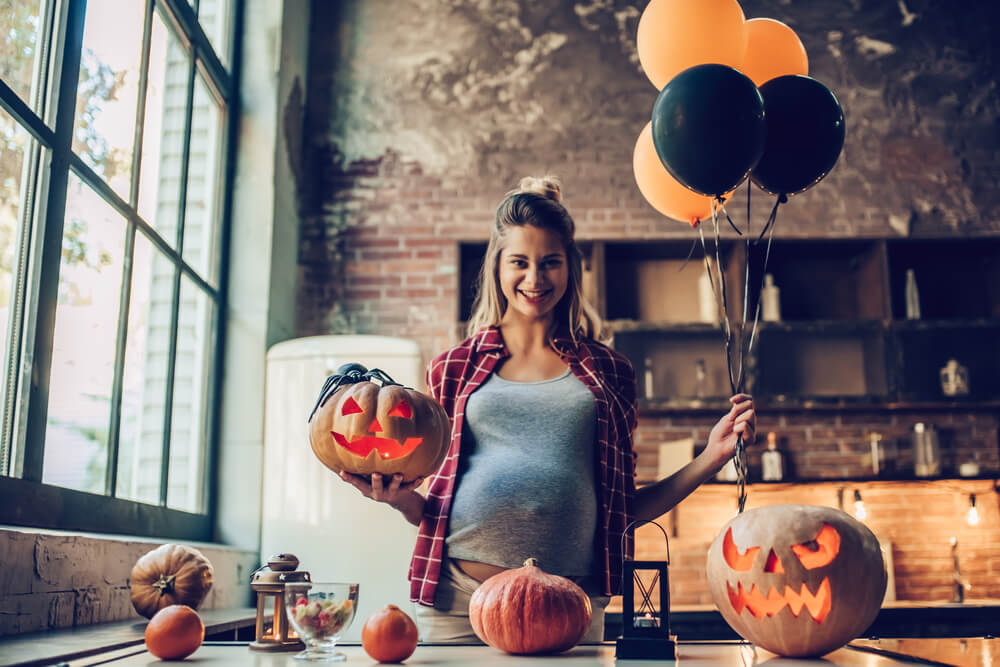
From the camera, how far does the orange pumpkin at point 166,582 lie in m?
1.92

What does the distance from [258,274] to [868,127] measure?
296cm

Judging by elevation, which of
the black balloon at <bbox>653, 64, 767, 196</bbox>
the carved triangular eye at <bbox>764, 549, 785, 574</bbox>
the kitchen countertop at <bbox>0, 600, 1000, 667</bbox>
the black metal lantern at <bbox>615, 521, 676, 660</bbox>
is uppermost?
the black balloon at <bbox>653, 64, 767, 196</bbox>

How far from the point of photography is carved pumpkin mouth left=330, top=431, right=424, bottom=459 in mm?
1228

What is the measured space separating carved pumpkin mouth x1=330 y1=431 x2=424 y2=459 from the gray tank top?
1.56 ft

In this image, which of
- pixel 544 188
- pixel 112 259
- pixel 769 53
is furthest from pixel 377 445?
pixel 112 259

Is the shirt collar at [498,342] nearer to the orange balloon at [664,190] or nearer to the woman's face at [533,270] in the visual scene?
the woman's face at [533,270]

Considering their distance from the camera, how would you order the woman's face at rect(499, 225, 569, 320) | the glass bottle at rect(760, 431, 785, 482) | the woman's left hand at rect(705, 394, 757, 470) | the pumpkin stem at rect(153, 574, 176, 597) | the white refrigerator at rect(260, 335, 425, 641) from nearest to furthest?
the woman's left hand at rect(705, 394, 757, 470) < the woman's face at rect(499, 225, 569, 320) < the pumpkin stem at rect(153, 574, 176, 597) < the white refrigerator at rect(260, 335, 425, 641) < the glass bottle at rect(760, 431, 785, 482)

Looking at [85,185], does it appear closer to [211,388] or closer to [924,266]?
[211,388]

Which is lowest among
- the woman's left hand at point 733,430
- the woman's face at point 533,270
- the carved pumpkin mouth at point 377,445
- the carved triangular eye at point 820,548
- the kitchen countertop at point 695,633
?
the kitchen countertop at point 695,633

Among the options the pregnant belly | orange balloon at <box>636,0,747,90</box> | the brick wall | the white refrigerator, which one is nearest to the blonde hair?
orange balloon at <box>636,0,747,90</box>

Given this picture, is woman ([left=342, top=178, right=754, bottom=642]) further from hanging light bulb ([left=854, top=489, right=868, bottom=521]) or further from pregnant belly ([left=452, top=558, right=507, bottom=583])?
hanging light bulb ([left=854, top=489, right=868, bottom=521])

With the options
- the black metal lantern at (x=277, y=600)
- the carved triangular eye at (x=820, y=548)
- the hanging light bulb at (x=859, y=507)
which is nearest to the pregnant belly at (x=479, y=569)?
the black metal lantern at (x=277, y=600)

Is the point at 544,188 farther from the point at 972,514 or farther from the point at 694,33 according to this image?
the point at 972,514

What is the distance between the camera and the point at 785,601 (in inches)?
43.4
